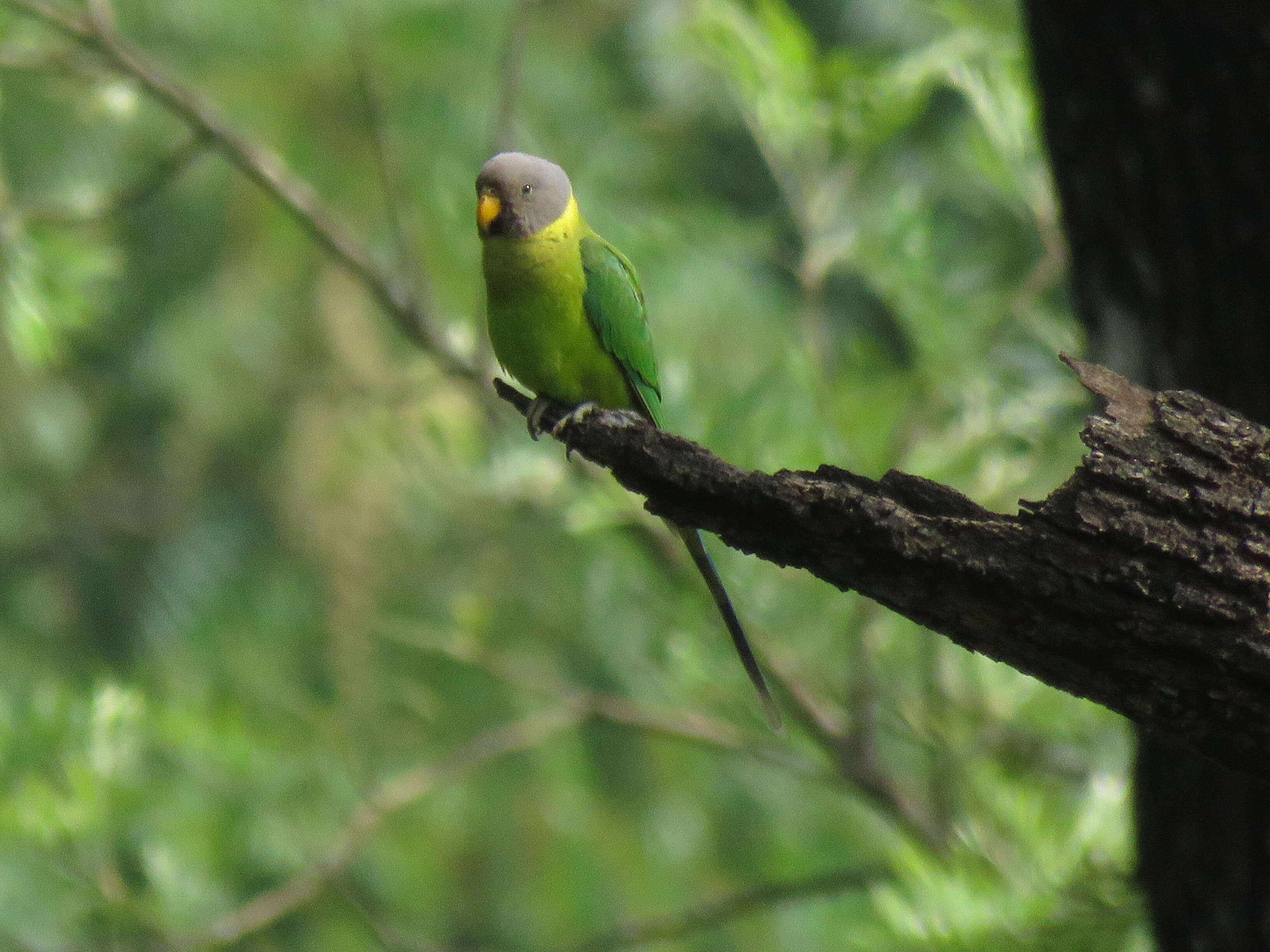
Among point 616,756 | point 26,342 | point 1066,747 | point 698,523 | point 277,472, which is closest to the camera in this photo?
point 698,523

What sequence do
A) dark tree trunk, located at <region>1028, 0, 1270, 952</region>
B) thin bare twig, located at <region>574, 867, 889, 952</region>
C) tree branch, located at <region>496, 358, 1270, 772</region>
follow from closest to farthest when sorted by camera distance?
tree branch, located at <region>496, 358, 1270, 772</region>, dark tree trunk, located at <region>1028, 0, 1270, 952</region>, thin bare twig, located at <region>574, 867, 889, 952</region>

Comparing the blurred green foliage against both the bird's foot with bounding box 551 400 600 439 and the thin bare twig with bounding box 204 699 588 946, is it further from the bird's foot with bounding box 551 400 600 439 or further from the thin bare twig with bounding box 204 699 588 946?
the bird's foot with bounding box 551 400 600 439

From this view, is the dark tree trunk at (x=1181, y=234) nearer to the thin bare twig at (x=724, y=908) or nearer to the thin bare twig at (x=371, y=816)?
the thin bare twig at (x=724, y=908)

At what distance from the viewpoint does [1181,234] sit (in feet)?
6.95

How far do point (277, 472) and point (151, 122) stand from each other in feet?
4.48

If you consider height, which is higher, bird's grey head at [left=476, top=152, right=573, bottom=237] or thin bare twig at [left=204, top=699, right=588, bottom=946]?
bird's grey head at [left=476, top=152, right=573, bottom=237]

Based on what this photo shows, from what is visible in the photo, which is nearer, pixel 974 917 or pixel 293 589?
pixel 974 917

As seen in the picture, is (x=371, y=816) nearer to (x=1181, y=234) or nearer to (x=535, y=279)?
(x=535, y=279)

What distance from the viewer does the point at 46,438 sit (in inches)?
202

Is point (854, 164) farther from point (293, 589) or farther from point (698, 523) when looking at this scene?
point (293, 589)

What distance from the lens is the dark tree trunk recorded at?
2021mm

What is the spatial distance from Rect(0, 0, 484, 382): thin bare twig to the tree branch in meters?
1.66

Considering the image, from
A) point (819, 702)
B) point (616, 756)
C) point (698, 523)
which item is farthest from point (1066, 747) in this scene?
point (698, 523)

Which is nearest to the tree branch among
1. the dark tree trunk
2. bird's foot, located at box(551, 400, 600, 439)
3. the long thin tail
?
bird's foot, located at box(551, 400, 600, 439)
